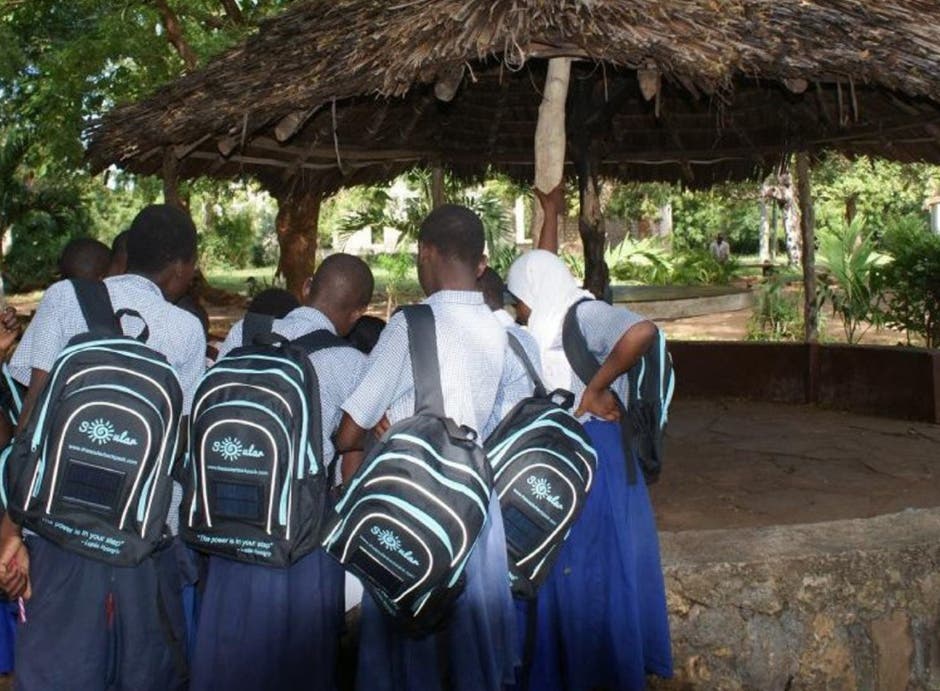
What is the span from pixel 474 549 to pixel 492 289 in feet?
4.30

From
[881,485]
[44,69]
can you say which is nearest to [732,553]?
[881,485]

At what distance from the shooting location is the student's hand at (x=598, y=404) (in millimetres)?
3648

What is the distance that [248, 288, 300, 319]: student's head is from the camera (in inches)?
142

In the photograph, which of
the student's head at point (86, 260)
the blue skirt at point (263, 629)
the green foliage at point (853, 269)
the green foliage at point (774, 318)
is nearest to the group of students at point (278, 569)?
the blue skirt at point (263, 629)

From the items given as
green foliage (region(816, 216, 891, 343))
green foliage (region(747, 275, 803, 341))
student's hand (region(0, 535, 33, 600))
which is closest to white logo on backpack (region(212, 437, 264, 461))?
student's hand (region(0, 535, 33, 600))

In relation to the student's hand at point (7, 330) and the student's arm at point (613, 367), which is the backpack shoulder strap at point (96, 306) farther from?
the student's arm at point (613, 367)

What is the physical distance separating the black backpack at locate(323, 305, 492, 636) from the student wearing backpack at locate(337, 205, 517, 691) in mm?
108

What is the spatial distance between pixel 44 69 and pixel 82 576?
47.1ft

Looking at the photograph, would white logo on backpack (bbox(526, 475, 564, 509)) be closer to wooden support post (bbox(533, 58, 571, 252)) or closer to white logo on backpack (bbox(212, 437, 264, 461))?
white logo on backpack (bbox(212, 437, 264, 461))

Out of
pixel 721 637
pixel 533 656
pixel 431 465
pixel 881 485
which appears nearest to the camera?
pixel 431 465

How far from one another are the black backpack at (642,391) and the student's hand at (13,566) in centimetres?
183

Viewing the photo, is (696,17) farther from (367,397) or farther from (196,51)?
(196,51)

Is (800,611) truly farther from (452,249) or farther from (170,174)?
(170,174)

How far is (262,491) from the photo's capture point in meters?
2.81
